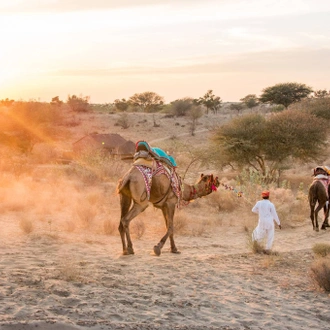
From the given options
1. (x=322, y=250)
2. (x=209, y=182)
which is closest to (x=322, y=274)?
(x=322, y=250)

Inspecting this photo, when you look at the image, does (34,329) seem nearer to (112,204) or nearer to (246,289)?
(246,289)

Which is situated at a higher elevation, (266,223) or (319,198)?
(319,198)

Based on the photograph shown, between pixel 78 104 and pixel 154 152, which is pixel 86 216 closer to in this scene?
pixel 154 152

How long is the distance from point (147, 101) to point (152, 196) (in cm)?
6384

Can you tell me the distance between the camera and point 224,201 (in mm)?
18172

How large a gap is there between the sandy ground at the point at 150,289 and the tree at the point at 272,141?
55.4ft

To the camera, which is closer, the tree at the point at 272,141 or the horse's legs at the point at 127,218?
the horse's legs at the point at 127,218

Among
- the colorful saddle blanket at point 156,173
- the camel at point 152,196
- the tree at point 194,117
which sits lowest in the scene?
the camel at point 152,196

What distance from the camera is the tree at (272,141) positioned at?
90.7ft

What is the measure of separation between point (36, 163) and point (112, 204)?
1726 centimetres

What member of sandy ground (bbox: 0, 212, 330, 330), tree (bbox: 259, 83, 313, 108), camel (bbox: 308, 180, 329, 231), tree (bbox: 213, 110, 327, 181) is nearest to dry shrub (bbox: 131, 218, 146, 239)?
sandy ground (bbox: 0, 212, 330, 330)

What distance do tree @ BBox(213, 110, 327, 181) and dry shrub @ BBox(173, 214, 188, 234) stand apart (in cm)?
1379

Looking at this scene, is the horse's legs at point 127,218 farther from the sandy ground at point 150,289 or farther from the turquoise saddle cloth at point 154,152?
the turquoise saddle cloth at point 154,152

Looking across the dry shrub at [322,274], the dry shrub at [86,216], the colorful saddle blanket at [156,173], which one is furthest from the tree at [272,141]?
the dry shrub at [322,274]
